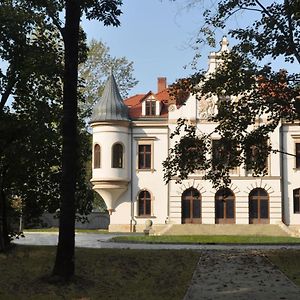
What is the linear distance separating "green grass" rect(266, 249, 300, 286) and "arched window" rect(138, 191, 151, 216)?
2417cm

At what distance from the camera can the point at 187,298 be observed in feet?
35.5

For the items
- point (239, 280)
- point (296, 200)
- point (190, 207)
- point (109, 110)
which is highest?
point (109, 110)

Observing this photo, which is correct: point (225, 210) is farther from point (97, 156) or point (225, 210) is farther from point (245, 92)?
point (245, 92)

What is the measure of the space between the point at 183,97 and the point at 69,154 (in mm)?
7178

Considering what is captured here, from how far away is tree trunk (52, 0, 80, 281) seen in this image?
486 inches

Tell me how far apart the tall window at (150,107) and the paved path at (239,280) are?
26765 mm

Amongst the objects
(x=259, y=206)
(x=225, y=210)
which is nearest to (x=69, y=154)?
(x=225, y=210)

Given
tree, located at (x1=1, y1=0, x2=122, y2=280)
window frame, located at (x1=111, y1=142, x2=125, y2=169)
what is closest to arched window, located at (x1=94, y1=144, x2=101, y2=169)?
window frame, located at (x1=111, y1=142, x2=125, y2=169)

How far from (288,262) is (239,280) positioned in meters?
3.90

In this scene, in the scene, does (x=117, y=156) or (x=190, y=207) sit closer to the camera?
(x=190, y=207)

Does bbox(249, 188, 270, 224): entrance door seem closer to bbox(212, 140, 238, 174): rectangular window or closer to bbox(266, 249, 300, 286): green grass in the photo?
bbox(266, 249, 300, 286): green grass

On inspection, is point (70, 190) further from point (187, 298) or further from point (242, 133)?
point (242, 133)

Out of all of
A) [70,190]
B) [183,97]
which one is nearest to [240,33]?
[183,97]

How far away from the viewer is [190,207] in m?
42.6
